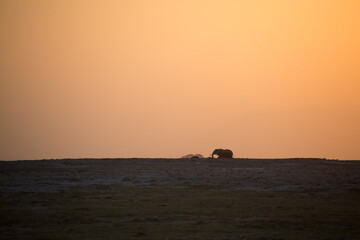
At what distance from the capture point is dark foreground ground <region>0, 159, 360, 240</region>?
83.1 feet

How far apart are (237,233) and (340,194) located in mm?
17796

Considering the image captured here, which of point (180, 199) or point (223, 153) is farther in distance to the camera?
point (223, 153)

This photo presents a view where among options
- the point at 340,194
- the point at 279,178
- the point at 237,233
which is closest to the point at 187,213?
the point at 237,233

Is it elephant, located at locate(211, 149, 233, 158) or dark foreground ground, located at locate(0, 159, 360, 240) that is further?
elephant, located at locate(211, 149, 233, 158)

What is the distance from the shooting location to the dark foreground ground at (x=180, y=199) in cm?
2533

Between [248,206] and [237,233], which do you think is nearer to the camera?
[237,233]

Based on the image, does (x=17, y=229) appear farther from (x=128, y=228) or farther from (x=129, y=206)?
(x=129, y=206)

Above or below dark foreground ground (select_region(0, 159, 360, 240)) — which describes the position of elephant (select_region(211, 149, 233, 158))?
above

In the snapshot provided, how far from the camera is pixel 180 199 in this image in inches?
1442

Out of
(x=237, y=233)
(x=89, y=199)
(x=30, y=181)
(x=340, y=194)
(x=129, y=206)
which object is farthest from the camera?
(x=30, y=181)

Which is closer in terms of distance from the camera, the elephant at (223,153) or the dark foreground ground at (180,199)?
the dark foreground ground at (180,199)

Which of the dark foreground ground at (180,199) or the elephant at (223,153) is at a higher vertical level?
the elephant at (223,153)

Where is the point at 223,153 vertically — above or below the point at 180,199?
above

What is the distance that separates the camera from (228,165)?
59.0 metres
